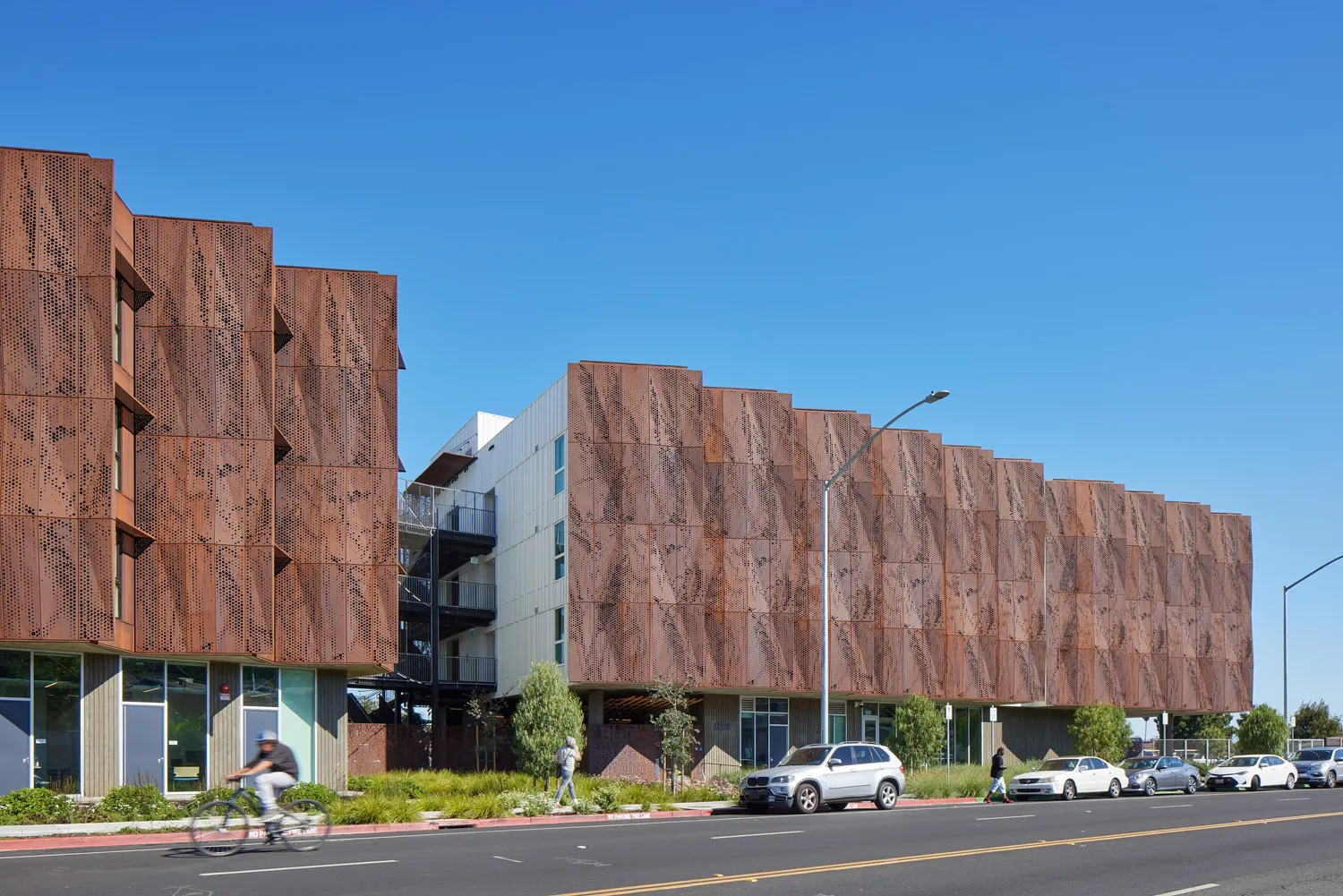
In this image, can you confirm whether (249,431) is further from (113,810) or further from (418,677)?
(418,677)

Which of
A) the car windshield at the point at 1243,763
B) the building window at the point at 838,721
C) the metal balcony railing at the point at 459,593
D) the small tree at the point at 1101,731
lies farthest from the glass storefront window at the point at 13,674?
the small tree at the point at 1101,731

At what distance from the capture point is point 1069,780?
38156 millimetres

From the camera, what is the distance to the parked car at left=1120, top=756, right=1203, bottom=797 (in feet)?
133

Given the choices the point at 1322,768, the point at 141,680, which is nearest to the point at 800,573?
the point at 1322,768

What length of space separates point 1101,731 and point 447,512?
→ 27.8m

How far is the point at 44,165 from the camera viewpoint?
3048 centimetres

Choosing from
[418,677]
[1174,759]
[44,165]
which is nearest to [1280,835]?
[1174,759]

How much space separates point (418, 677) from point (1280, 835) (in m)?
33.8

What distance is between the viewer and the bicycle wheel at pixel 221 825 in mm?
18844

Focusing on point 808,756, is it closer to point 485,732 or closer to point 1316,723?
point 485,732

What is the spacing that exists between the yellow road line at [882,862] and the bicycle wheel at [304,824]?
5.66 m

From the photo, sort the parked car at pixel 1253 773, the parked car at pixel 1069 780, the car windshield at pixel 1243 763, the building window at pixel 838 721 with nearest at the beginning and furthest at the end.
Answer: the parked car at pixel 1069 780 < the parked car at pixel 1253 773 < the car windshield at pixel 1243 763 < the building window at pixel 838 721

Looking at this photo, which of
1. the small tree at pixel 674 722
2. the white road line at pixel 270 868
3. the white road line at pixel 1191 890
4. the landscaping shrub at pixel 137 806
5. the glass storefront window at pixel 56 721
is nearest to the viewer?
the white road line at pixel 1191 890

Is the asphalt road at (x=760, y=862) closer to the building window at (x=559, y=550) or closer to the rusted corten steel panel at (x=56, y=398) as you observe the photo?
the rusted corten steel panel at (x=56, y=398)
